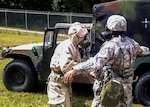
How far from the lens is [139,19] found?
7.22m

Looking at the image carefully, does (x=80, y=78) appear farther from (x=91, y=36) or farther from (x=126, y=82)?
(x=126, y=82)

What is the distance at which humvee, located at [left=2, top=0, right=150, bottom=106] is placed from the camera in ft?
23.6

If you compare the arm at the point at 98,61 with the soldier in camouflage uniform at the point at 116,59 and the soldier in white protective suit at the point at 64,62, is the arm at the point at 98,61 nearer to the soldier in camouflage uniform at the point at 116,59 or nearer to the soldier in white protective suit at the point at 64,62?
the soldier in camouflage uniform at the point at 116,59

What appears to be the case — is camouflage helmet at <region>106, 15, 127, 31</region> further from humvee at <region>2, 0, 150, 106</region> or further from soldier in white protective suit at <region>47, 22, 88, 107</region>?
humvee at <region>2, 0, 150, 106</region>

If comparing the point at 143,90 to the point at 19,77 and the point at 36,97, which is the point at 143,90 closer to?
the point at 36,97

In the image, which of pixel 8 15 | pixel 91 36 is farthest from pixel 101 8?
pixel 8 15

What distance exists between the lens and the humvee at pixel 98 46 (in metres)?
7.19

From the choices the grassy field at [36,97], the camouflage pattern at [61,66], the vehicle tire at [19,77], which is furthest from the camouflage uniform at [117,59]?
the vehicle tire at [19,77]

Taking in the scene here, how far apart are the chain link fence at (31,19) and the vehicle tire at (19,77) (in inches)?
594

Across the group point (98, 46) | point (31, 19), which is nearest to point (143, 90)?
point (98, 46)

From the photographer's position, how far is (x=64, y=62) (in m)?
4.55

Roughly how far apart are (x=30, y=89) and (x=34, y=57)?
0.70m

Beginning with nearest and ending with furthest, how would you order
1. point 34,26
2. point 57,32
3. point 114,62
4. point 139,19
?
1. point 114,62
2. point 139,19
3. point 57,32
4. point 34,26

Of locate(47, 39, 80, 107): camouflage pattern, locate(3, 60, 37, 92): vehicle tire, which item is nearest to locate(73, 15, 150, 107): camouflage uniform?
locate(47, 39, 80, 107): camouflage pattern
